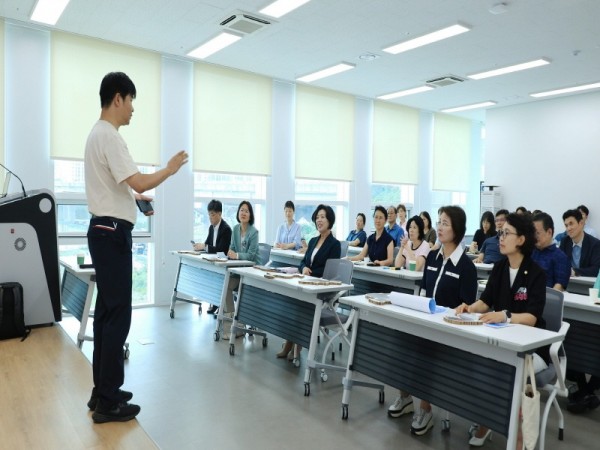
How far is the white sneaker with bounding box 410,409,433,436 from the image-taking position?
2938 millimetres

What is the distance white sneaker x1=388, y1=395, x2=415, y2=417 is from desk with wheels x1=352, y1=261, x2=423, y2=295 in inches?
56.4

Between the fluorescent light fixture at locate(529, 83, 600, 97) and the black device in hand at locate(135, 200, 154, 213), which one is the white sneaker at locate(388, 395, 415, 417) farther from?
the fluorescent light fixture at locate(529, 83, 600, 97)

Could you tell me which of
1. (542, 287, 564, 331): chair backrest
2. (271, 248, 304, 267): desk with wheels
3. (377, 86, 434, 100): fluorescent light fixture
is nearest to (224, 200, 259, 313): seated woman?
(271, 248, 304, 267): desk with wheels

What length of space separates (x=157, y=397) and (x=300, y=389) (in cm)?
106

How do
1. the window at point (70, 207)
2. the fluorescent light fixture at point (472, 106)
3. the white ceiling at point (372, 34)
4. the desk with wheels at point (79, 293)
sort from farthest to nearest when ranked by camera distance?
1. the fluorescent light fixture at point (472, 106)
2. the window at point (70, 207)
3. the white ceiling at point (372, 34)
4. the desk with wheels at point (79, 293)

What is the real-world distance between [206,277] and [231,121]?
294 cm

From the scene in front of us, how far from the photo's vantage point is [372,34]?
5660 millimetres

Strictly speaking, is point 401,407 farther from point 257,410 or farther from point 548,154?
point 548,154

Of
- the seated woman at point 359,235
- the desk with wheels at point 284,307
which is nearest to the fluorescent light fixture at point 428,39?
the seated woman at point 359,235

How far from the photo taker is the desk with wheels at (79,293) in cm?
396

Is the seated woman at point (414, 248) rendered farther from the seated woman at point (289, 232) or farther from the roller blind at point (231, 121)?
the roller blind at point (231, 121)

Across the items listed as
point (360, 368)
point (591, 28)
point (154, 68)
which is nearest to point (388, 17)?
point (591, 28)

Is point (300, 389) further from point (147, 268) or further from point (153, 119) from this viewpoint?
point (153, 119)

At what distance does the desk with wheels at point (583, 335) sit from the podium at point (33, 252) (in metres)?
3.54
